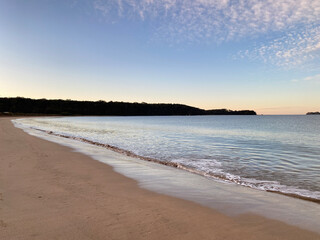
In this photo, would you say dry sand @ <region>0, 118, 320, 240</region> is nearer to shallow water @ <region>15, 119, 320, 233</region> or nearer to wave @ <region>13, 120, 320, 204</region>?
shallow water @ <region>15, 119, 320, 233</region>

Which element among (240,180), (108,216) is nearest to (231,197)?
(240,180)

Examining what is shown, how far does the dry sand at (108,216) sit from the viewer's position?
3.92m

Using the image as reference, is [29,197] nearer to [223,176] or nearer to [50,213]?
[50,213]

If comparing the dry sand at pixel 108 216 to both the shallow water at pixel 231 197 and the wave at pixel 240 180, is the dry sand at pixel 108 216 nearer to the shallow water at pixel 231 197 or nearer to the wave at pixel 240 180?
the shallow water at pixel 231 197

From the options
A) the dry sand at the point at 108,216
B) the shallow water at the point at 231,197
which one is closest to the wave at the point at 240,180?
the shallow water at the point at 231,197

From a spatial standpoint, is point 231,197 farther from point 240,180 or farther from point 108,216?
point 108,216

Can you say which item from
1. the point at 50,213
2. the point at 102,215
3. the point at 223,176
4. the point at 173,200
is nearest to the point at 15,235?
the point at 50,213

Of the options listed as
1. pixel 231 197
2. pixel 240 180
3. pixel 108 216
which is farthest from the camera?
pixel 240 180

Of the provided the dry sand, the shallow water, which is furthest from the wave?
the dry sand

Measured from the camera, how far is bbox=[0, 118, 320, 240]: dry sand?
3916 millimetres

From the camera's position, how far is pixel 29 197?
18.4 ft

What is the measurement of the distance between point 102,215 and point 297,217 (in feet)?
14.0

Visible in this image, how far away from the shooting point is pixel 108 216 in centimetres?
455

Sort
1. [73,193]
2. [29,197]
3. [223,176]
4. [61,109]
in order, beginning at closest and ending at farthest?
[29,197] < [73,193] < [223,176] < [61,109]
